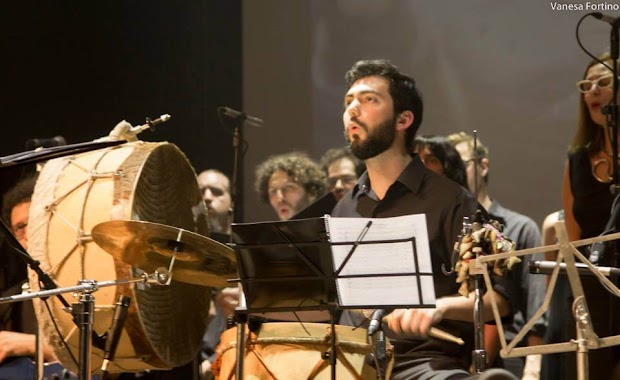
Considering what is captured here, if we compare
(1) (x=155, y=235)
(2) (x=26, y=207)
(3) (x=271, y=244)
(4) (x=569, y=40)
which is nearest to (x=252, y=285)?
(3) (x=271, y=244)

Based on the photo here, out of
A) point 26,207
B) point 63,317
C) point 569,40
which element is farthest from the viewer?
point 569,40

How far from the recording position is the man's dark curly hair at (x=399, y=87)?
4.87 m

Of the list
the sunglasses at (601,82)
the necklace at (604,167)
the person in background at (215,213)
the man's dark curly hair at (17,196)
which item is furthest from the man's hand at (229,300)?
the sunglasses at (601,82)

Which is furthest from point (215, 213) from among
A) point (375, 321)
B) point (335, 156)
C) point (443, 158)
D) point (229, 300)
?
point (375, 321)

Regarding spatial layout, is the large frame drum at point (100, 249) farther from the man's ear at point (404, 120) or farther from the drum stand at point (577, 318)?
the drum stand at point (577, 318)

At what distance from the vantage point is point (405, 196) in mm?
4676

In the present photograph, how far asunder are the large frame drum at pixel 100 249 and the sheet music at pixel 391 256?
1262 mm

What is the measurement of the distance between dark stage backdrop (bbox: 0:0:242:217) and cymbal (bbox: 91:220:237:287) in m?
2.80

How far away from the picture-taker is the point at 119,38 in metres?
7.11

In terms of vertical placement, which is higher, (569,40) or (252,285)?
(569,40)

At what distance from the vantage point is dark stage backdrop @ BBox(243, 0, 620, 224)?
21.0 ft

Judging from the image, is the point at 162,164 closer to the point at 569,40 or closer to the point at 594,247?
the point at 594,247

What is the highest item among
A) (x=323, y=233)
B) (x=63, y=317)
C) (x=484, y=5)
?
(x=484, y=5)

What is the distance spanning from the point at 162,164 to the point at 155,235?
937 mm
